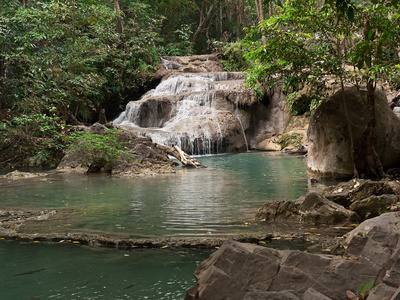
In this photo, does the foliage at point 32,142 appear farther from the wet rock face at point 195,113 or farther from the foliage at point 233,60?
the foliage at point 233,60

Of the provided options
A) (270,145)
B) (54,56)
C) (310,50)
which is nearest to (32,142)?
(54,56)

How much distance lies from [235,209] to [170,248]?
2.35 metres

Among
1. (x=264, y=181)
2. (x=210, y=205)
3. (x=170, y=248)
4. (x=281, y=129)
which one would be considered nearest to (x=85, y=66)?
(x=281, y=129)

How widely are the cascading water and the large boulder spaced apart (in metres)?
10.3

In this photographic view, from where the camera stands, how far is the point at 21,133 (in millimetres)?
14586

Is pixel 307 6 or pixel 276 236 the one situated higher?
pixel 307 6

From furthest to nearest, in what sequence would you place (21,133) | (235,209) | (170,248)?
1. (21,133)
2. (235,209)
3. (170,248)

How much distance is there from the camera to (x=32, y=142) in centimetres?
1484

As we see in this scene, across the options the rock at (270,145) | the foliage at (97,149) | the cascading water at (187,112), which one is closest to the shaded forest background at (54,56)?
the cascading water at (187,112)

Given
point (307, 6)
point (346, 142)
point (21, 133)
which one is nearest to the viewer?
point (307, 6)

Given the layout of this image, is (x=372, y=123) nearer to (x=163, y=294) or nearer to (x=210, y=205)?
(x=210, y=205)

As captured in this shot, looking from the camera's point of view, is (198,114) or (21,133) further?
(198,114)

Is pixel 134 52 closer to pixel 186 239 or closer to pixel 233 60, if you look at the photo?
pixel 233 60

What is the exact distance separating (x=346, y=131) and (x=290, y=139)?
11169 mm
